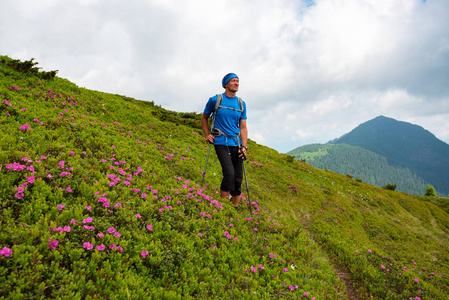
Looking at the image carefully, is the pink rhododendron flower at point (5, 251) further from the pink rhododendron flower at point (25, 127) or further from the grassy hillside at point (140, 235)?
the pink rhododendron flower at point (25, 127)

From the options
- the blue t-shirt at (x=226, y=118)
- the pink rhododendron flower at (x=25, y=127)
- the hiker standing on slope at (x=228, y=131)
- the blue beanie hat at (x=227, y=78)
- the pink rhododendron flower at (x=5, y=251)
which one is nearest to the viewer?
the pink rhododendron flower at (x=5, y=251)

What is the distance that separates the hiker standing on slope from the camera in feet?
23.4

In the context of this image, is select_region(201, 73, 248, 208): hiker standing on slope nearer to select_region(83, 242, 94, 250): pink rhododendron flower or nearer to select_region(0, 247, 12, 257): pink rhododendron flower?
select_region(83, 242, 94, 250): pink rhododendron flower

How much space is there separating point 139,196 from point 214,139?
2.95 metres

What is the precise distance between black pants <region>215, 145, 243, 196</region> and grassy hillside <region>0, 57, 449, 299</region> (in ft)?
2.73

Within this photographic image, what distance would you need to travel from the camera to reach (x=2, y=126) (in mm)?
6672

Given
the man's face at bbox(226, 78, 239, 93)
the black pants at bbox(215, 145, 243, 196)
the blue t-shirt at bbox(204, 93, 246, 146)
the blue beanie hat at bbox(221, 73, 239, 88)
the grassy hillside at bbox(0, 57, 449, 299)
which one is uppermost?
the blue beanie hat at bbox(221, 73, 239, 88)

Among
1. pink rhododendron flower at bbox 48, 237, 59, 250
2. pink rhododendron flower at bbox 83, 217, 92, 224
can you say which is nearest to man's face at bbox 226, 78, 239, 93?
pink rhododendron flower at bbox 83, 217, 92, 224

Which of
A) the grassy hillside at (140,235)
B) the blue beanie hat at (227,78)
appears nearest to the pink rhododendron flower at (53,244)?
the grassy hillside at (140,235)

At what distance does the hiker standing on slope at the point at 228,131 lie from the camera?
714 cm

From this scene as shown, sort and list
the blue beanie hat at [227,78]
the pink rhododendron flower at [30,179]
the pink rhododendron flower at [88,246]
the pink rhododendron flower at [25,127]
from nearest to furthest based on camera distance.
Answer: the pink rhododendron flower at [88,246], the pink rhododendron flower at [30,179], the pink rhododendron flower at [25,127], the blue beanie hat at [227,78]

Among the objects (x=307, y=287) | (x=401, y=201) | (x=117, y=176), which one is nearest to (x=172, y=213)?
(x=117, y=176)

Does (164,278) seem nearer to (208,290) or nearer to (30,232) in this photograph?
(208,290)

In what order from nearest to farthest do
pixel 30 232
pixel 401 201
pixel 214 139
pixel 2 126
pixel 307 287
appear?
pixel 30 232 → pixel 307 287 → pixel 2 126 → pixel 214 139 → pixel 401 201
